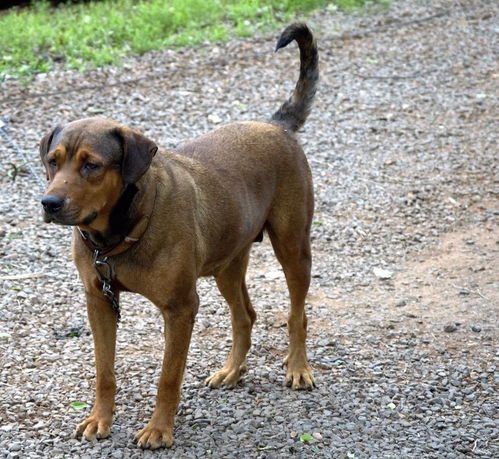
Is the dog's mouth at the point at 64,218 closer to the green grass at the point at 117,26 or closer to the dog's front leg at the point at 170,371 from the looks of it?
the dog's front leg at the point at 170,371

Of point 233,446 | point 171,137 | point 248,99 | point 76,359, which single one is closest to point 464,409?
point 233,446

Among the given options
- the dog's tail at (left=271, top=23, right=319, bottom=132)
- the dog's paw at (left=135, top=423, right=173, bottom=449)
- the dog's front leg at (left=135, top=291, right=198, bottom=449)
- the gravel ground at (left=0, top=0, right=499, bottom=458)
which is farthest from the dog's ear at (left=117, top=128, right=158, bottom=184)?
the dog's tail at (left=271, top=23, right=319, bottom=132)

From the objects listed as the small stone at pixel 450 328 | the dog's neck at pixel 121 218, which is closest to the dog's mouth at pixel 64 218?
the dog's neck at pixel 121 218

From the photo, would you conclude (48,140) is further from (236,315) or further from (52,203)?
(236,315)

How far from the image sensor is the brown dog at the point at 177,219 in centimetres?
454

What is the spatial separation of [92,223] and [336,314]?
2.63 m

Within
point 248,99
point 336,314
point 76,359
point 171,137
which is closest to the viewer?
point 76,359

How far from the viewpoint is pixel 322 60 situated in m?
12.5

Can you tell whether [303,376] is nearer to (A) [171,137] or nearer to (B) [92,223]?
(B) [92,223]

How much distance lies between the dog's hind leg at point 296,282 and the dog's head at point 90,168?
134 cm

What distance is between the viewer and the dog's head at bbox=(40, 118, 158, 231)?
4383mm

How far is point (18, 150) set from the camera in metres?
9.21

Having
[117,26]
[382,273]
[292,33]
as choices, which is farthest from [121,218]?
[117,26]

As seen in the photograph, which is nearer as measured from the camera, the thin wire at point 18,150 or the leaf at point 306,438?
the leaf at point 306,438
